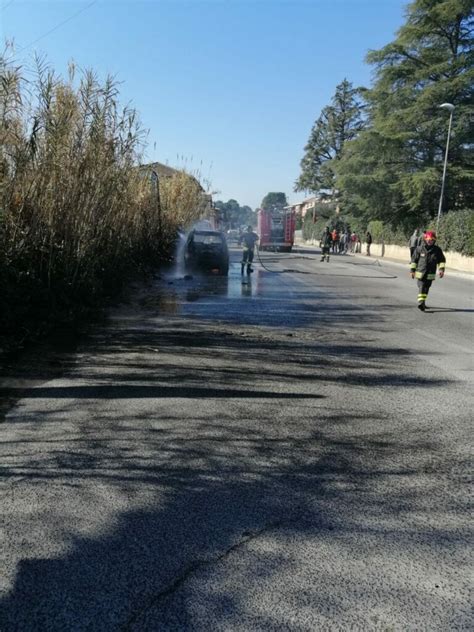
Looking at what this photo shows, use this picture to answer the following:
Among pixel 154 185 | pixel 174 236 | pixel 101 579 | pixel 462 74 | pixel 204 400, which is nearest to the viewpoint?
pixel 101 579

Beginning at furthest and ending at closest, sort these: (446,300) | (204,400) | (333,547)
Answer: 1. (446,300)
2. (204,400)
3. (333,547)

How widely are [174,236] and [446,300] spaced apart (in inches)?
457

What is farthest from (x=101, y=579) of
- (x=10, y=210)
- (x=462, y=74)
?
(x=462, y=74)

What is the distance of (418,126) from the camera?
3484 cm

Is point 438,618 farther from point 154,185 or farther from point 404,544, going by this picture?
point 154,185

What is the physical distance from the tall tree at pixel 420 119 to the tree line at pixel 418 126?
6cm

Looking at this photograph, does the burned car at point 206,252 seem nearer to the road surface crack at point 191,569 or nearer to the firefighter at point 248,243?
the firefighter at point 248,243

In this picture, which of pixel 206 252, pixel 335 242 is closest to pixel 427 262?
pixel 206 252

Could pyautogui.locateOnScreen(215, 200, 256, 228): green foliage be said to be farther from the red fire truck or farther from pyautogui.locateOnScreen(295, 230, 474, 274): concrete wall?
pyautogui.locateOnScreen(295, 230, 474, 274): concrete wall

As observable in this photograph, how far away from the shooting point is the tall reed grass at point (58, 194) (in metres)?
7.59

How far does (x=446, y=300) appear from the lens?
45.6ft

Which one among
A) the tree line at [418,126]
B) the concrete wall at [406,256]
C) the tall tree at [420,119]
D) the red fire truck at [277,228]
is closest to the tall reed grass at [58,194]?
the concrete wall at [406,256]

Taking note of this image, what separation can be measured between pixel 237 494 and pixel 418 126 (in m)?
35.9

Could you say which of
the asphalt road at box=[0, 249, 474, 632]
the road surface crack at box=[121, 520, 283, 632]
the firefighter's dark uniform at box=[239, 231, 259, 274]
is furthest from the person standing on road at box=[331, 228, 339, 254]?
the road surface crack at box=[121, 520, 283, 632]
